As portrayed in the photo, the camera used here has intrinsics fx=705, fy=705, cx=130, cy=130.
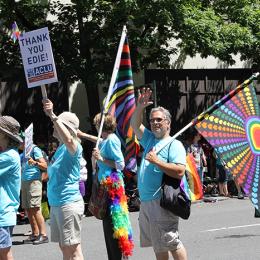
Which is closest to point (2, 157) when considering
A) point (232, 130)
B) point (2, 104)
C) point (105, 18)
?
point (232, 130)

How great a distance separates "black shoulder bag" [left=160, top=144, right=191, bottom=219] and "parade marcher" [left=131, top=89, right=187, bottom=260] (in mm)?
67

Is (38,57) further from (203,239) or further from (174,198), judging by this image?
(203,239)

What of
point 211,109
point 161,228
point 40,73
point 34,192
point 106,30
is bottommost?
point 161,228

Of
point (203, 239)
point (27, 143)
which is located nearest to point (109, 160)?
point (27, 143)

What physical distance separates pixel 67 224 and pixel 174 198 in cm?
100

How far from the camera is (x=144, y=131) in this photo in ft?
21.4

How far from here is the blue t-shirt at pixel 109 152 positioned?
7.10 meters

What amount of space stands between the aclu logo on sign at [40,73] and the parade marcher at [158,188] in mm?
990

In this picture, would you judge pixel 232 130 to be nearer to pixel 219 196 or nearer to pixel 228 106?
pixel 228 106

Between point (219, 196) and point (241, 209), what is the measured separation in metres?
3.39

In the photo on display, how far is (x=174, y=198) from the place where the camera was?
6.04m

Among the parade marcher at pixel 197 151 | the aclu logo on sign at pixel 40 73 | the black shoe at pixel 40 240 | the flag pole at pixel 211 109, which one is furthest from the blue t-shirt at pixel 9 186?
the parade marcher at pixel 197 151

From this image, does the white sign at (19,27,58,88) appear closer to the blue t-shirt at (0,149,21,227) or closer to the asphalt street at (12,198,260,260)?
the blue t-shirt at (0,149,21,227)

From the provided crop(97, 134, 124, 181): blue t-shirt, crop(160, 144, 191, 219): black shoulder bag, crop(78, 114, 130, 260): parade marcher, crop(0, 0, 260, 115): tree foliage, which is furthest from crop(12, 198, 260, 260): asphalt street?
crop(0, 0, 260, 115): tree foliage
